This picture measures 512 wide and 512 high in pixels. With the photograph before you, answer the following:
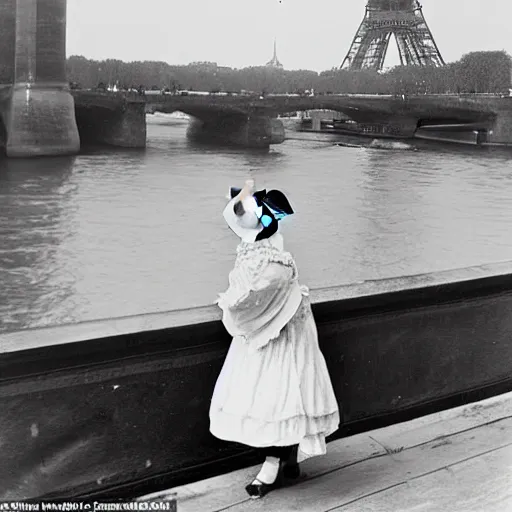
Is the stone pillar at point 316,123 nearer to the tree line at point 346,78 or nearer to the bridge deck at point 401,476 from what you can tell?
the tree line at point 346,78

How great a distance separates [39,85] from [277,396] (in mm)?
25179

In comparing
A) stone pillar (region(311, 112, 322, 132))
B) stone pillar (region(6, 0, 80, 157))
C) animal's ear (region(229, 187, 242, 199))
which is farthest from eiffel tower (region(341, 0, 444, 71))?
animal's ear (region(229, 187, 242, 199))

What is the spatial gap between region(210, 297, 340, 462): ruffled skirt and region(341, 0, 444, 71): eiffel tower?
43.0 meters

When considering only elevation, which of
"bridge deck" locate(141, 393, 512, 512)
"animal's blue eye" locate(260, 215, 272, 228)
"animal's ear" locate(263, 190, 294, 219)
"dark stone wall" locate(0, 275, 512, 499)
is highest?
"animal's ear" locate(263, 190, 294, 219)

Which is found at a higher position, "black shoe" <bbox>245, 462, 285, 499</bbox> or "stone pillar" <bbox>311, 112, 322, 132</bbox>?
"stone pillar" <bbox>311, 112, 322, 132</bbox>

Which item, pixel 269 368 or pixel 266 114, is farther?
pixel 266 114

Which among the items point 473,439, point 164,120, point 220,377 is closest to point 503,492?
point 473,439

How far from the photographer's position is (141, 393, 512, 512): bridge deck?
2131 millimetres

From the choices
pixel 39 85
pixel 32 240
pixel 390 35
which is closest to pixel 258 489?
pixel 32 240

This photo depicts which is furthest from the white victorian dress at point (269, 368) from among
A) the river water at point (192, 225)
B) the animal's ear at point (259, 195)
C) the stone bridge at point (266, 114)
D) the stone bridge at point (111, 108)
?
the stone bridge at point (266, 114)

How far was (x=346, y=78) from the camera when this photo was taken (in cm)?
4544

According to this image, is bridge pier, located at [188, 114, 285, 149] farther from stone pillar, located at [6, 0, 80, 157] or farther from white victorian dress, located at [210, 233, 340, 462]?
white victorian dress, located at [210, 233, 340, 462]

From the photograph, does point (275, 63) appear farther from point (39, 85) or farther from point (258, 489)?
point (258, 489)

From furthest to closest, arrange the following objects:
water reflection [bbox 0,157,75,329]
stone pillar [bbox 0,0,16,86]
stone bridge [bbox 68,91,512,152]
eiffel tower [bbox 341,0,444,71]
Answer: eiffel tower [bbox 341,0,444,71] < stone bridge [bbox 68,91,512,152] < stone pillar [bbox 0,0,16,86] < water reflection [bbox 0,157,75,329]
